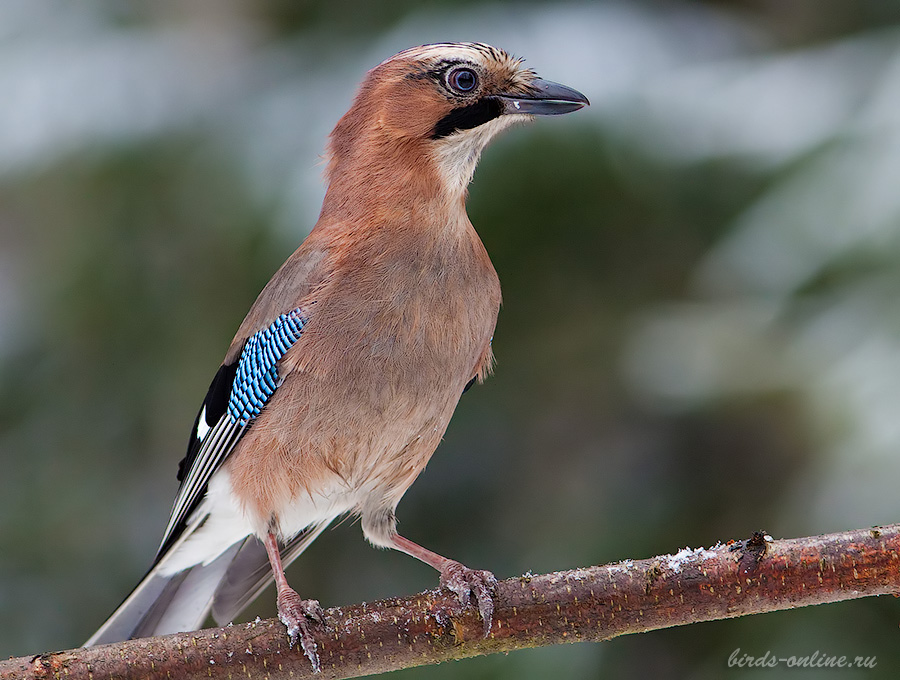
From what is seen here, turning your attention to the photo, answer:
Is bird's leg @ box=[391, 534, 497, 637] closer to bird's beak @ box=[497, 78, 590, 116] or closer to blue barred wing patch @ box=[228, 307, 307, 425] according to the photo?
blue barred wing patch @ box=[228, 307, 307, 425]

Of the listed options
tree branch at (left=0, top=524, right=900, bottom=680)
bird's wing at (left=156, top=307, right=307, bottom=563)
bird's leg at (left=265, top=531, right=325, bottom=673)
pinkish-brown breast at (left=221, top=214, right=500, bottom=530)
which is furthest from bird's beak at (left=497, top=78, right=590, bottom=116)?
bird's leg at (left=265, top=531, right=325, bottom=673)

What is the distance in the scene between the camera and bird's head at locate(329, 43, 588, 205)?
8.52 ft

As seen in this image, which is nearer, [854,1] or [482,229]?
[482,229]

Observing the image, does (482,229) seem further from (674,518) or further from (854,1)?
(854,1)

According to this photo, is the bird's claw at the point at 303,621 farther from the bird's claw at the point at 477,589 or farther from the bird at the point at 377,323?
the bird's claw at the point at 477,589

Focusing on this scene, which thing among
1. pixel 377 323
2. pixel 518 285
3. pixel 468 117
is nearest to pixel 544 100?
pixel 468 117

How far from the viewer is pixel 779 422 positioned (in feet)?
13.6

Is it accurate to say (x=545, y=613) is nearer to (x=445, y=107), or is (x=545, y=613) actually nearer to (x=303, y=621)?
(x=303, y=621)

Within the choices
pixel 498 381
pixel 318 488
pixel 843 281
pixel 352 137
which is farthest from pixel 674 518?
pixel 352 137

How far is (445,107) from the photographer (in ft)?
8.59

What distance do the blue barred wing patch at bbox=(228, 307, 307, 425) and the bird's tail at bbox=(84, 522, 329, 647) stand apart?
1.65 feet

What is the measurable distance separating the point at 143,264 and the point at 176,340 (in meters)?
0.41

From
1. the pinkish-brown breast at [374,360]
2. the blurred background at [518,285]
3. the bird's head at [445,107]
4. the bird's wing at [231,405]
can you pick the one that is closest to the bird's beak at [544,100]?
the bird's head at [445,107]

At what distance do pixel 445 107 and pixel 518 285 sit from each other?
1876 millimetres
